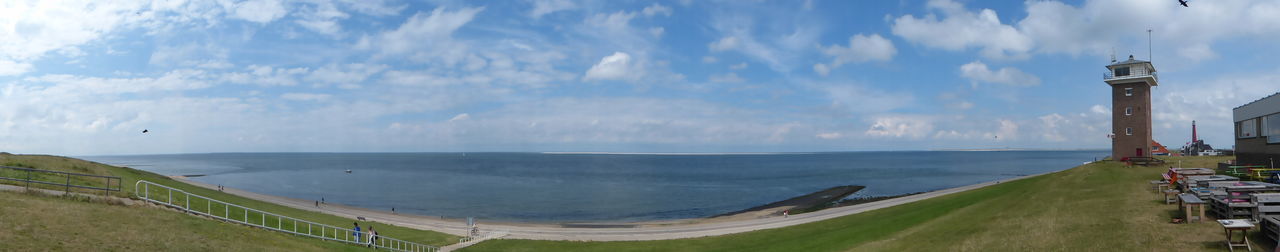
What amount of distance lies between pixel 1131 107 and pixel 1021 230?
4638cm

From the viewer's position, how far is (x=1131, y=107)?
5212 cm

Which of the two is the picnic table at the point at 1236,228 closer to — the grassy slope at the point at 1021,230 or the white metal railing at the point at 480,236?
the grassy slope at the point at 1021,230

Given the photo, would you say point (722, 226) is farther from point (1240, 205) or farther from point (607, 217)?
point (1240, 205)

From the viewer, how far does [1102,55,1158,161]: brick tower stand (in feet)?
168

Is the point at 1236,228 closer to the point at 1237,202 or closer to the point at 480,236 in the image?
the point at 1237,202

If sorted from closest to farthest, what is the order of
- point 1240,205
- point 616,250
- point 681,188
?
point 1240,205, point 616,250, point 681,188

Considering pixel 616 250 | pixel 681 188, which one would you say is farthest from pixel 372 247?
pixel 681 188

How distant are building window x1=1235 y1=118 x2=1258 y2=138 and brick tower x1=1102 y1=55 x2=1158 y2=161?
15.1 m

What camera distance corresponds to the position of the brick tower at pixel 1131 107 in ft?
168

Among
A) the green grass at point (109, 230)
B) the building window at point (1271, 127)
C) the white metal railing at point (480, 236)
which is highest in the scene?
the building window at point (1271, 127)

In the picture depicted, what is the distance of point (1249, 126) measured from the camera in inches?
1361

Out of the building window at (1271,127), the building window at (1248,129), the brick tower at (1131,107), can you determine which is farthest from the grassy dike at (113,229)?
the brick tower at (1131,107)

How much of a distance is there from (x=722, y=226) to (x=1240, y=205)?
113ft

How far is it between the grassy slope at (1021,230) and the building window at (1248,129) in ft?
18.7
